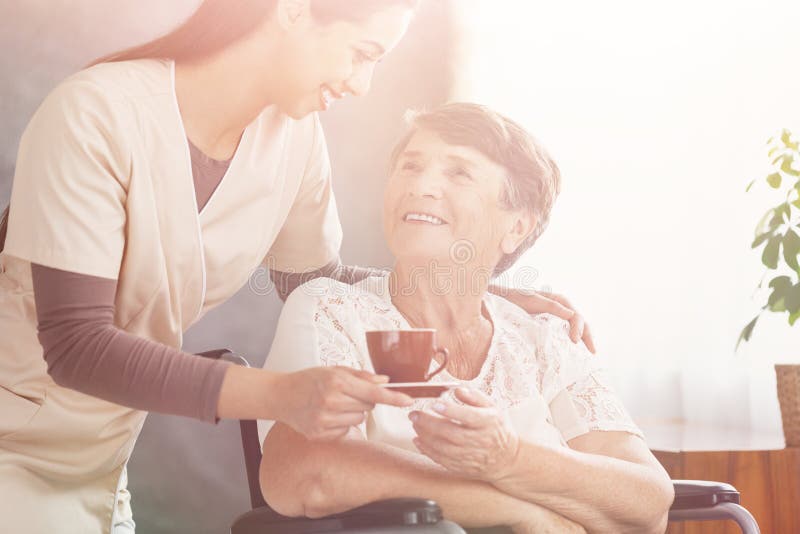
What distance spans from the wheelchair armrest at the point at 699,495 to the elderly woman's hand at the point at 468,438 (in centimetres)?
29

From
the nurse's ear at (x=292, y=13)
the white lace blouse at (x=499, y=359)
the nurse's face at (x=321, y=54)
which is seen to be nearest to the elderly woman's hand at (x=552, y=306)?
→ the white lace blouse at (x=499, y=359)

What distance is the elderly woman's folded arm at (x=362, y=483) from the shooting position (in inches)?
43.8

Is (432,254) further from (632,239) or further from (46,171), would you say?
(632,239)

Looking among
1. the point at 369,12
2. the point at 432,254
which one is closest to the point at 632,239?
the point at 432,254

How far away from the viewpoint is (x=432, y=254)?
1.34 m

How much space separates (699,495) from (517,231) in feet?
1.57

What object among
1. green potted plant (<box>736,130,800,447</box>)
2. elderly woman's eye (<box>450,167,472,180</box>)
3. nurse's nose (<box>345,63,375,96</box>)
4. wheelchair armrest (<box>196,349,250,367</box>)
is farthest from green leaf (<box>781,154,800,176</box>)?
wheelchair armrest (<box>196,349,250,367</box>)

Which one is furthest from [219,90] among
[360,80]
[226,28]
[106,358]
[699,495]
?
[699,495]

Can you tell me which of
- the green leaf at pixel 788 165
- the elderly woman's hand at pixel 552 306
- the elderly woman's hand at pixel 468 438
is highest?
the green leaf at pixel 788 165

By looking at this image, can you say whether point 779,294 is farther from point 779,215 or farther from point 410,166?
point 410,166

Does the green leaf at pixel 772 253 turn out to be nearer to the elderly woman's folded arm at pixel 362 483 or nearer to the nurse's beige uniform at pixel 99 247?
the elderly woman's folded arm at pixel 362 483

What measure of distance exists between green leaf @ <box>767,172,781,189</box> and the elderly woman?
0.60 metres

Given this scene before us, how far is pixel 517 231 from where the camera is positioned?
4.72 ft

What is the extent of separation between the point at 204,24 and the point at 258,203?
0.86ft
